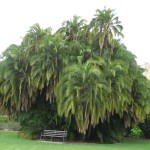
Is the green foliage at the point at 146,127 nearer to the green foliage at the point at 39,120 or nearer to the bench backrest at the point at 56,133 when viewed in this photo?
the green foliage at the point at 39,120

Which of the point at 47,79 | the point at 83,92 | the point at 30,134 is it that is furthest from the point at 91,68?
the point at 30,134

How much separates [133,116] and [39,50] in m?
8.55

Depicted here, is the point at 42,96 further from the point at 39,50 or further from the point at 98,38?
the point at 98,38

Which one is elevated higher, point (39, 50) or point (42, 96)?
point (39, 50)

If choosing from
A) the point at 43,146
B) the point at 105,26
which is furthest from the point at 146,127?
the point at 43,146

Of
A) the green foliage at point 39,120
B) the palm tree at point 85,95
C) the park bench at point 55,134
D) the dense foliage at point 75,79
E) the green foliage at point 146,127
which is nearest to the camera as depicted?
the palm tree at point 85,95

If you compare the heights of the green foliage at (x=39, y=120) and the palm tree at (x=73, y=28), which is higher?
the palm tree at (x=73, y=28)

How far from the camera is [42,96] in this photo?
24500mm

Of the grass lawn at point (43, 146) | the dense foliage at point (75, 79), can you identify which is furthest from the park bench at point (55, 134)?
the grass lawn at point (43, 146)

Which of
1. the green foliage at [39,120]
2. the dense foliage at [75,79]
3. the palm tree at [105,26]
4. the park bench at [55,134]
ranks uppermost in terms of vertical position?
the palm tree at [105,26]

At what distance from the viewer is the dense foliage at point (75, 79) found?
2088 centimetres

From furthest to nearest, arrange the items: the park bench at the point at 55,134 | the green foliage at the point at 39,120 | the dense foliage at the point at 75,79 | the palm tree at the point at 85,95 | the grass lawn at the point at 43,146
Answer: the green foliage at the point at 39,120, the park bench at the point at 55,134, the dense foliage at the point at 75,79, the palm tree at the point at 85,95, the grass lawn at the point at 43,146

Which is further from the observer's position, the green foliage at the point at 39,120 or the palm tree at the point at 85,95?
the green foliage at the point at 39,120

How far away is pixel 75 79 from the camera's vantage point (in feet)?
68.8
